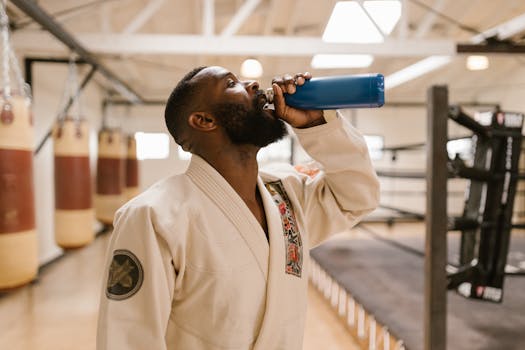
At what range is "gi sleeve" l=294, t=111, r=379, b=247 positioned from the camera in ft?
3.07

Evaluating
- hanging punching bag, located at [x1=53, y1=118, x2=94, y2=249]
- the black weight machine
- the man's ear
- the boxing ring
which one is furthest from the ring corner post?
hanging punching bag, located at [x1=53, y1=118, x2=94, y2=249]

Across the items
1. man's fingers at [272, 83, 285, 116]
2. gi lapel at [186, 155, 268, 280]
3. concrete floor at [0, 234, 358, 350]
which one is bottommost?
concrete floor at [0, 234, 358, 350]

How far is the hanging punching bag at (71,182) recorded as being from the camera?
3.40 metres

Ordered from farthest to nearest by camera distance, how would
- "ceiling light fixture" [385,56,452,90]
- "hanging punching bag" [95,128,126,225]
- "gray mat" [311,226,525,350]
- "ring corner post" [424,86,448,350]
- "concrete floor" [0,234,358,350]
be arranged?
"ceiling light fixture" [385,56,452,90]
"hanging punching bag" [95,128,126,225]
"concrete floor" [0,234,358,350]
"gray mat" [311,226,525,350]
"ring corner post" [424,86,448,350]

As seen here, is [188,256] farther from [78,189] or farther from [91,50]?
[91,50]

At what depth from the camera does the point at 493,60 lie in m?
7.31

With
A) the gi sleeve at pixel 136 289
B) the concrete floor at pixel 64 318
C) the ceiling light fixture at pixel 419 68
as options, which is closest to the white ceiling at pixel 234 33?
the ceiling light fixture at pixel 419 68

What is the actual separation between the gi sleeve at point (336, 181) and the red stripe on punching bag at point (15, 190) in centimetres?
175

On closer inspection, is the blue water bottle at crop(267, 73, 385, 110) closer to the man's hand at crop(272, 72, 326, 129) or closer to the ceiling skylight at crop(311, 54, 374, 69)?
the man's hand at crop(272, 72, 326, 129)

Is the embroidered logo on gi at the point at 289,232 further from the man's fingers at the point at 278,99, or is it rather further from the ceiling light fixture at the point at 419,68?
the ceiling light fixture at the point at 419,68

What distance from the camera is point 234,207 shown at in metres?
0.88

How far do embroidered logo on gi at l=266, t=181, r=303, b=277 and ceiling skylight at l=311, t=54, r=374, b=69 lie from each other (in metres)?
6.38

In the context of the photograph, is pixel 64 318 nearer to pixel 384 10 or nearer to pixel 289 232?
pixel 289 232

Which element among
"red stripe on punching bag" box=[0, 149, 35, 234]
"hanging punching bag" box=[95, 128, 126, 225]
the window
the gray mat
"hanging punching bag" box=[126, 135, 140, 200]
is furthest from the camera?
the window
